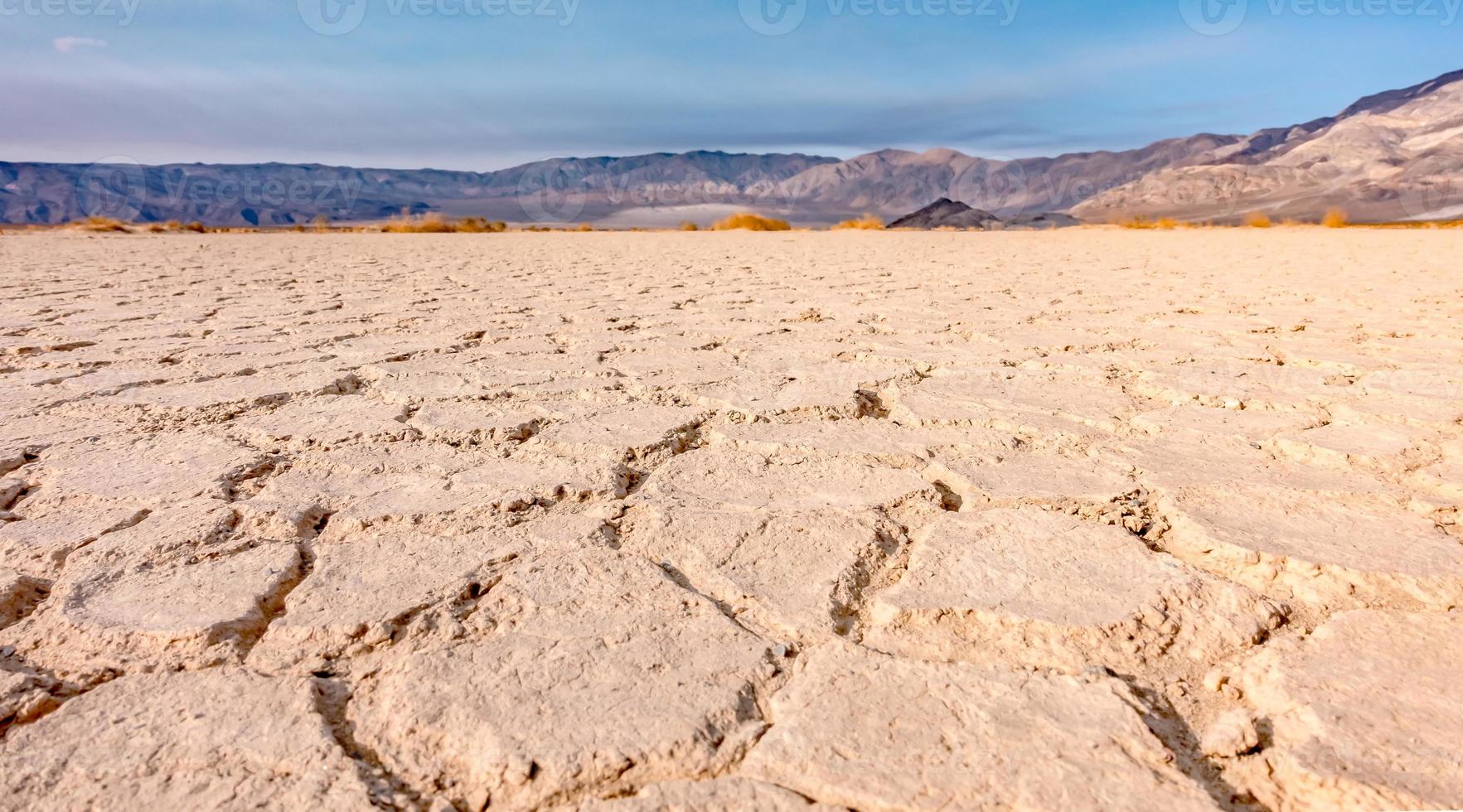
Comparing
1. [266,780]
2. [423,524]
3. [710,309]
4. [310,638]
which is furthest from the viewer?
[710,309]

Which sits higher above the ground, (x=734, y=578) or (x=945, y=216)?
(x=734, y=578)

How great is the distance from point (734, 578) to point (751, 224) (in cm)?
1407

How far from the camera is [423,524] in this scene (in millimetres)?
1240

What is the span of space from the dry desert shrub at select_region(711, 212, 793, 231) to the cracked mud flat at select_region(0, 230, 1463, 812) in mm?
12374

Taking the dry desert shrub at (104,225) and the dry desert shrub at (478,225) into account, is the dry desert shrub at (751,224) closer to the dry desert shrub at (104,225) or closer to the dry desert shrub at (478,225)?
the dry desert shrub at (478,225)

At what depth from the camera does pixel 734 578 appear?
1.07m

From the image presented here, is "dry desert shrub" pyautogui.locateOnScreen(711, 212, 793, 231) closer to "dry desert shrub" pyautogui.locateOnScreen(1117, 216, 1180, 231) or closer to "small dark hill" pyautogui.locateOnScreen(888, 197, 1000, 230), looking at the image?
"dry desert shrub" pyautogui.locateOnScreen(1117, 216, 1180, 231)

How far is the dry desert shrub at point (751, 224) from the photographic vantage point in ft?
47.9

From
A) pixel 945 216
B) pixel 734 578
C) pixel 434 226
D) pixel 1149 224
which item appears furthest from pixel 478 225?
pixel 945 216

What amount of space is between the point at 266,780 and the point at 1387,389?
2.27m

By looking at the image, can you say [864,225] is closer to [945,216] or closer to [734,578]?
[734,578]

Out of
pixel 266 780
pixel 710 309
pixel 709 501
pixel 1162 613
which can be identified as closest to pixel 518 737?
pixel 266 780

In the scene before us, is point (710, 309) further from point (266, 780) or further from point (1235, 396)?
point (266, 780)

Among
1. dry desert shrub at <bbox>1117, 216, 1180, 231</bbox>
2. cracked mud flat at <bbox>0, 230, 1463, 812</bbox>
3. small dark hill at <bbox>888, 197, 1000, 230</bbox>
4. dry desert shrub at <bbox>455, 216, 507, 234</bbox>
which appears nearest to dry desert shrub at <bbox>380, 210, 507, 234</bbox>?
dry desert shrub at <bbox>455, 216, 507, 234</bbox>
